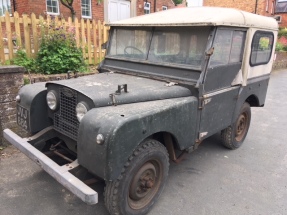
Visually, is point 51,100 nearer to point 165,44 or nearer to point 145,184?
point 145,184

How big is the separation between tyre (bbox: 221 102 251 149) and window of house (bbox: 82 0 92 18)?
35.7 ft

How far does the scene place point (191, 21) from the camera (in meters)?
3.21

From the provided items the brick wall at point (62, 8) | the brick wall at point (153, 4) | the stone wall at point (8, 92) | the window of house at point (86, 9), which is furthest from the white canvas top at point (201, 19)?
the brick wall at point (153, 4)

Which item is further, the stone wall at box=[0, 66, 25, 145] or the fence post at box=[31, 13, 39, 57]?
the fence post at box=[31, 13, 39, 57]

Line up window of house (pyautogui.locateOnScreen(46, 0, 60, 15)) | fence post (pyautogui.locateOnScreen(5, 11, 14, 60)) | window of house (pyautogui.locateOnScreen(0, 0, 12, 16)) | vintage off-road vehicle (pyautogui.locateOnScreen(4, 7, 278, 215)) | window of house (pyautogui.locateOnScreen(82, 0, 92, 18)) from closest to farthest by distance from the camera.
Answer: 1. vintage off-road vehicle (pyautogui.locateOnScreen(4, 7, 278, 215))
2. fence post (pyautogui.locateOnScreen(5, 11, 14, 60))
3. window of house (pyautogui.locateOnScreen(0, 0, 12, 16))
4. window of house (pyautogui.locateOnScreen(46, 0, 60, 15))
5. window of house (pyautogui.locateOnScreen(82, 0, 92, 18))

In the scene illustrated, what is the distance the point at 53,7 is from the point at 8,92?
9.23m

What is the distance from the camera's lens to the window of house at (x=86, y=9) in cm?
1314

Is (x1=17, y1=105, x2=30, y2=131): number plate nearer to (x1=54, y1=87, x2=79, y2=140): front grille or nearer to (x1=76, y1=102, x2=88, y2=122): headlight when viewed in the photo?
(x1=54, y1=87, x2=79, y2=140): front grille

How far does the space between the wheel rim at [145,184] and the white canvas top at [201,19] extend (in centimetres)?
178

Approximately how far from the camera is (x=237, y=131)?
461 centimetres

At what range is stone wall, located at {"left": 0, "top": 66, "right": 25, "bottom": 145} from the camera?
402 cm

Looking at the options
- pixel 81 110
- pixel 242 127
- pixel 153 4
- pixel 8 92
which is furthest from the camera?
pixel 153 4

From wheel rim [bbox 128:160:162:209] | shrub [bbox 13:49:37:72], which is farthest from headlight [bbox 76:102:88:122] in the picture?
shrub [bbox 13:49:37:72]

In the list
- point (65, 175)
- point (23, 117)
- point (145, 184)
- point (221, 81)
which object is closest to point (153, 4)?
point (221, 81)
